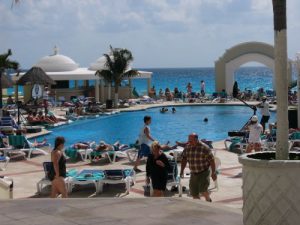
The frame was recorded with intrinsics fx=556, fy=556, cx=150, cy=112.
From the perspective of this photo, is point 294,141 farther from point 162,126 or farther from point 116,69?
point 116,69

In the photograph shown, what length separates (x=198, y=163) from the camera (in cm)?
800

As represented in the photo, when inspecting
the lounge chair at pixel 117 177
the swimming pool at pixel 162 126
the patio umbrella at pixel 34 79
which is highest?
the patio umbrella at pixel 34 79

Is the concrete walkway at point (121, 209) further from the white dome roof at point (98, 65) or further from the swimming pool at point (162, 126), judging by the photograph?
the white dome roof at point (98, 65)

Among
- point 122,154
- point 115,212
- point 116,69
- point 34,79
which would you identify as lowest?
point 115,212

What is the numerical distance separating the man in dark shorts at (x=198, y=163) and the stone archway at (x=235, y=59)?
2738cm

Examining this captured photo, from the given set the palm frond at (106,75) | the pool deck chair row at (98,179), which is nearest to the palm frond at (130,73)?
the palm frond at (106,75)

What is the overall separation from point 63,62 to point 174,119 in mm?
11699

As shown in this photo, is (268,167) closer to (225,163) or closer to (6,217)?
(6,217)

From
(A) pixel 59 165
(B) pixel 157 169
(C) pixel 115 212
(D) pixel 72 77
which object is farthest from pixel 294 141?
(D) pixel 72 77

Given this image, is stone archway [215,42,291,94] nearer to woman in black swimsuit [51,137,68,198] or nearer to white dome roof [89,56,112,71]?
white dome roof [89,56,112,71]

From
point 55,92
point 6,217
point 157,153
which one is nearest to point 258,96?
point 55,92

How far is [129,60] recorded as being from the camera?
104 ft

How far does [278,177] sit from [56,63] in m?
30.6

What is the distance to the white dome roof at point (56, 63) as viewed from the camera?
34625 mm
